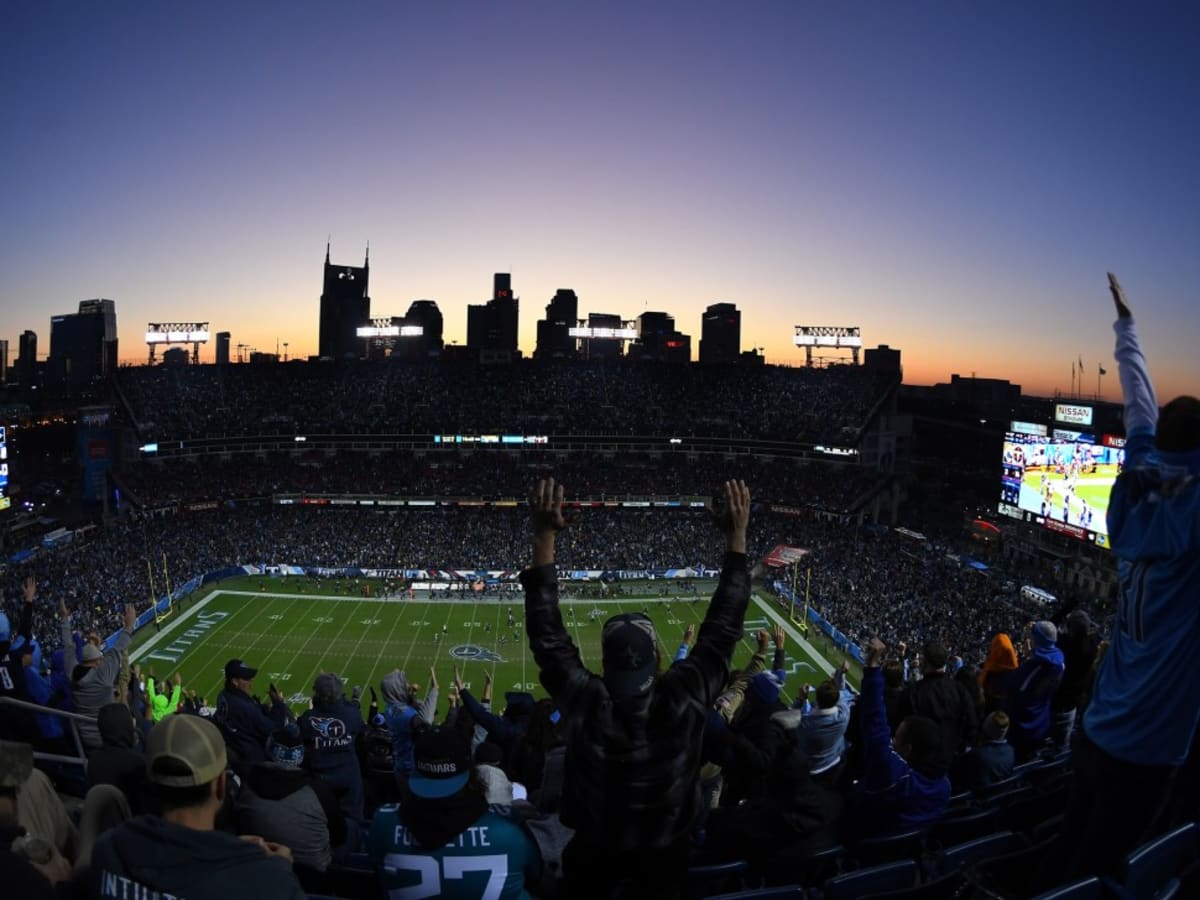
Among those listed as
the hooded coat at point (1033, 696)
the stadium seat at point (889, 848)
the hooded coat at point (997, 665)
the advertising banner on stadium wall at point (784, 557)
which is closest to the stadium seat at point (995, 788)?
the hooded coat at point (1033, 696)

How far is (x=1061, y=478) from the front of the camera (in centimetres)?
3725

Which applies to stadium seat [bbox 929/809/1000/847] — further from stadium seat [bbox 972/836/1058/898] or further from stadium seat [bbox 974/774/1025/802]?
stadium seat [bbox 972/836/1058/898]

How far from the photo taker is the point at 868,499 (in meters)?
61.9

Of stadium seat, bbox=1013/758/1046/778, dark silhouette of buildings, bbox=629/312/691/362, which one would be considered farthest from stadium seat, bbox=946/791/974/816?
dark silhouette of buildings, bbox=629/312/691/362

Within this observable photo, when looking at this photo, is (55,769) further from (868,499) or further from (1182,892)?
(868,499)

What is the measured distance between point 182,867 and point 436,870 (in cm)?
91

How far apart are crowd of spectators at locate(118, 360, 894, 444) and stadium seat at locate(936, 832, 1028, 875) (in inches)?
2510

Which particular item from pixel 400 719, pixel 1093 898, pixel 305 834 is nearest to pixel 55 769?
pixel 400 719

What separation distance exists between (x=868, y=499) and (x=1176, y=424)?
62.6m

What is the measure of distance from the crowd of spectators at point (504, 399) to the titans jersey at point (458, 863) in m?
65.3

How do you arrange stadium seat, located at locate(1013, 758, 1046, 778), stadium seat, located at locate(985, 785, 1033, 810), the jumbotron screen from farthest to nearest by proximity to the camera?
the jumbotron screen → stadium seat, located at locate(1013, 758, 1046, 778) → stadium seat, located at locate(985, 785, 1033, 810)

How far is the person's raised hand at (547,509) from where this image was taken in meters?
3.25

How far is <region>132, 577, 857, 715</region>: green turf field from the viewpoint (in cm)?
3272

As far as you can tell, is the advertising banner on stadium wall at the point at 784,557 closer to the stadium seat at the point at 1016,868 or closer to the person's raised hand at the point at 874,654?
the person's raised hand at the point at 874,654
